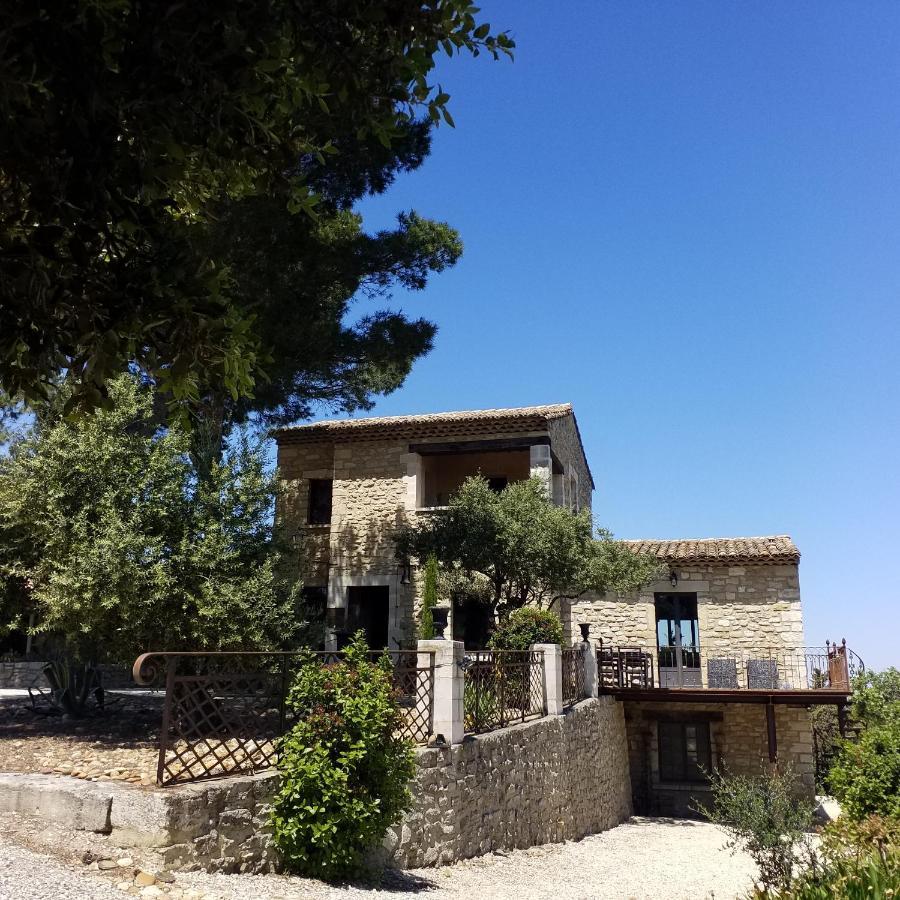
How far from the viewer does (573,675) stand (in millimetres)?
13195

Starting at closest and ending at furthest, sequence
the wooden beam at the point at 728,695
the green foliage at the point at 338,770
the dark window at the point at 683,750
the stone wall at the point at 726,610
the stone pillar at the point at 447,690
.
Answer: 1. the green foliage at the point at 338,770
2. the stone pillar at the point at 447,690
3. the wooden beam at the point at 728,695
4. the dark window at the point at 683,750
5. the stone wall at the point at 726,610

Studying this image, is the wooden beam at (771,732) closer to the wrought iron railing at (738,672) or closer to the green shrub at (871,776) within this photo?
the wrought iron railing at (738,672)

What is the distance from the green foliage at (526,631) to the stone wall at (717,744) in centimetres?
452

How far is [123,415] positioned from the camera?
10.5 m

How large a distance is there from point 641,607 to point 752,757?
3852 millimetres

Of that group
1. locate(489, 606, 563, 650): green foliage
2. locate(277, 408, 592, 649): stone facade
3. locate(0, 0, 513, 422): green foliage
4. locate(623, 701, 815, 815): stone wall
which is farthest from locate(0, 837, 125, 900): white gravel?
locate(623, 701, 815, 815): stone wall

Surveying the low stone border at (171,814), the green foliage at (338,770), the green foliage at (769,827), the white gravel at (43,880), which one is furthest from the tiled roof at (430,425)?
the white gravel at (43,880)

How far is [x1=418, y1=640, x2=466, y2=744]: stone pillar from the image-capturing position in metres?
8.32

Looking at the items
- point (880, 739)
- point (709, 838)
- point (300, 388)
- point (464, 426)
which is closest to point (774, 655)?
point (709, 838)

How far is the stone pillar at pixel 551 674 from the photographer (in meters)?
11.5

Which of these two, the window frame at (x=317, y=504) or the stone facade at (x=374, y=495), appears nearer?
the stone facade at (x=374, y=495)

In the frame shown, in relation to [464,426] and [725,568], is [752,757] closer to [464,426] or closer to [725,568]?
[725,568]

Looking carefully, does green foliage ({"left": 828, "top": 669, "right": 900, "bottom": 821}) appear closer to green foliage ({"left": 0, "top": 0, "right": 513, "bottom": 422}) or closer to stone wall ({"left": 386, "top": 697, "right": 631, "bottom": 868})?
stone wall ({"left": 386, "top": 697, "right": 631, "bottom": 868})

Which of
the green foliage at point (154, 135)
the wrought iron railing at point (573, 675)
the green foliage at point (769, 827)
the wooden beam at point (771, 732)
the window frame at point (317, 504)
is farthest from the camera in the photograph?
the window frame at point (317, 504)
